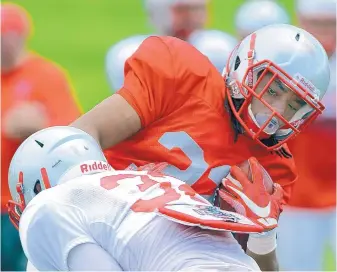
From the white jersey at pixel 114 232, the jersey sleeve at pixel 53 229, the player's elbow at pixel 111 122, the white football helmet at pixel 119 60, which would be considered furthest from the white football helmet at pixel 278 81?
the white football helmet at pixel 119 60

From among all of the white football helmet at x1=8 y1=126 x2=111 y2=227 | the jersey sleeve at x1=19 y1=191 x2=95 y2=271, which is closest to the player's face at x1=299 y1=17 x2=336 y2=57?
the white football helmet at x1=8 y1=126 x2=111 y2=227

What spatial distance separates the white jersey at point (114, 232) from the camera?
9.62 ft

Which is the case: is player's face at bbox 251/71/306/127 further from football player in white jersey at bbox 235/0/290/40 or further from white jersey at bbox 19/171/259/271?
football player in white jersey at bbox 235/0/290/40

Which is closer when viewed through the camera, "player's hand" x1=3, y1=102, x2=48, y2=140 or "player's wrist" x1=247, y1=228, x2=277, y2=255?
"player's wrist" x1=247, y1=228, x2=277, y2=255

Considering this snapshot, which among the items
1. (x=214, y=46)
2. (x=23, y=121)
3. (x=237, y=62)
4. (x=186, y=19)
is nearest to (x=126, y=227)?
(x=237, y=62)

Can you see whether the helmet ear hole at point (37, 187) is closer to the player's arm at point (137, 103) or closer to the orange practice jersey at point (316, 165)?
the player's arm at point (137, 103)

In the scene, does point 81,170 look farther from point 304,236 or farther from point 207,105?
point 304,236

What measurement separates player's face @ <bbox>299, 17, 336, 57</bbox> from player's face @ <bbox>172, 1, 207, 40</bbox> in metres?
0.69

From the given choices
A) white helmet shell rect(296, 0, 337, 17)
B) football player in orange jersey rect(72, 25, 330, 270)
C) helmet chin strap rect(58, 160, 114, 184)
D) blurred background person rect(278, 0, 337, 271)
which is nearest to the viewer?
helmet chin strap rect(58, 160, 114, 184)

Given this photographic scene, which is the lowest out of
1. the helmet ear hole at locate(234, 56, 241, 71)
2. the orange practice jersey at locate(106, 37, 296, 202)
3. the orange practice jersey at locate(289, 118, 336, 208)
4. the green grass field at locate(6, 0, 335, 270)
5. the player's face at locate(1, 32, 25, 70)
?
the green grass field at locate(6, 0, 335, 270)

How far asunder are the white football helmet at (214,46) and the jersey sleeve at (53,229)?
8.62 feet

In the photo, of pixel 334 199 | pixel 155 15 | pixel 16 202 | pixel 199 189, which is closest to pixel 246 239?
pixel 199 189

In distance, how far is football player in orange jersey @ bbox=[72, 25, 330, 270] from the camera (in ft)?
11.9

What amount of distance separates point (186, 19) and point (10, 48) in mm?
1059
